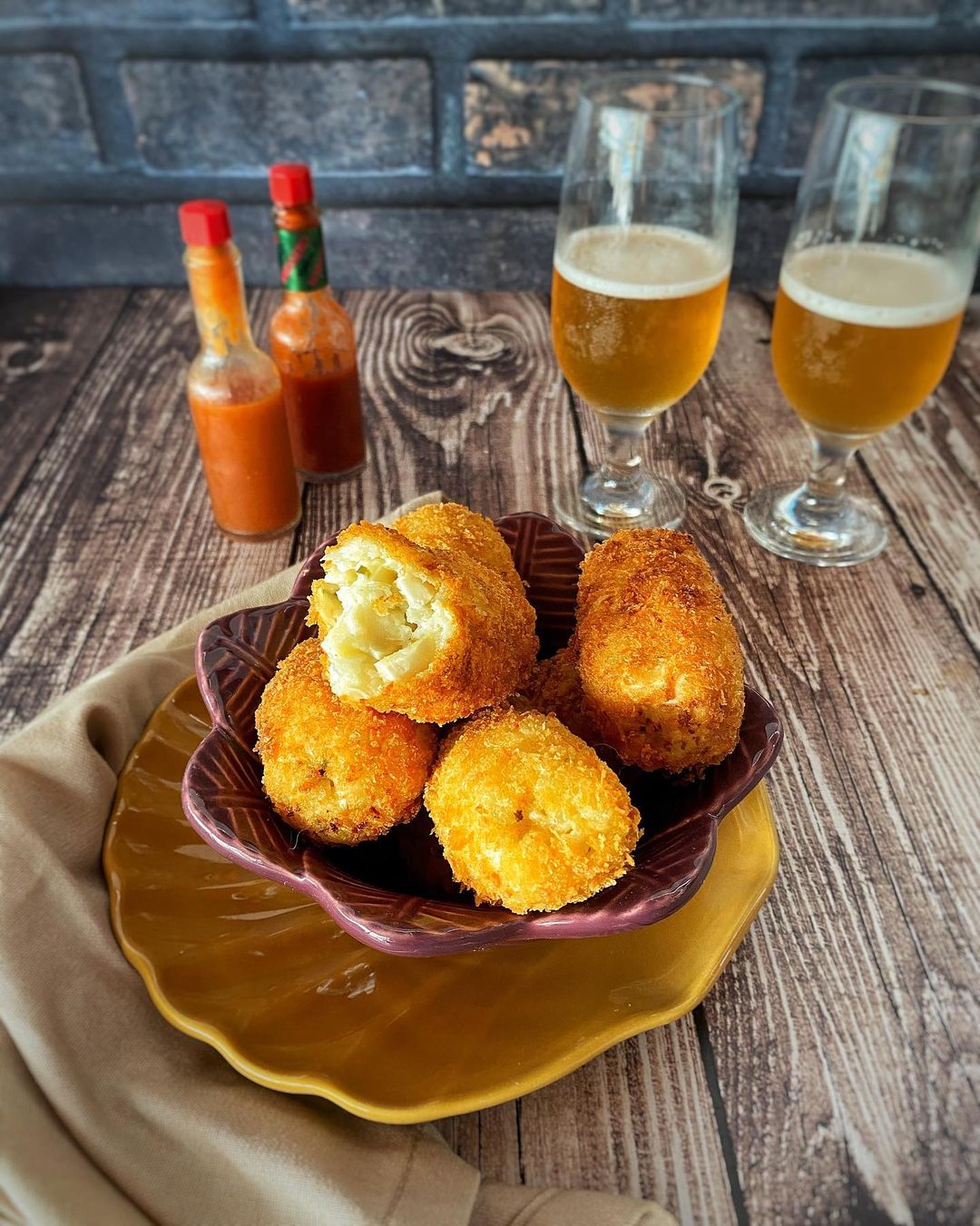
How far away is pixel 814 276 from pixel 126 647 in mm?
843

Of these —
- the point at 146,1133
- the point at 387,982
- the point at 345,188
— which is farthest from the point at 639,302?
A: the point at 345,188

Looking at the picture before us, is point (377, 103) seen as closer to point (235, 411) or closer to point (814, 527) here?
point (235, 411)

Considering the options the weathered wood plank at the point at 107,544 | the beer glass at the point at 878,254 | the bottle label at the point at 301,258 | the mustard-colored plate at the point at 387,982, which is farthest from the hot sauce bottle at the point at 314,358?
the mustard-colored plate at the point at 387,982

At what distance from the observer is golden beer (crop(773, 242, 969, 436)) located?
3.36ft

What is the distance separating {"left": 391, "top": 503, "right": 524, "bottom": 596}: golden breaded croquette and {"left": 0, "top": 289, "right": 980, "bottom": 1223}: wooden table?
329 millimetres

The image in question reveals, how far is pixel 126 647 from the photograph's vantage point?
3.44ft

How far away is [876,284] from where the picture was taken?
1.05 meters

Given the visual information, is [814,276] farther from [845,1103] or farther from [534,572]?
[845,1103]

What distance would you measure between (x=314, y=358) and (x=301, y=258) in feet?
0.46

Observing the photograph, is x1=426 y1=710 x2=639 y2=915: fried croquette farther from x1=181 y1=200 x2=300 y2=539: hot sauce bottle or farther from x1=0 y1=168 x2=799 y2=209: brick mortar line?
x1=0 y1=168 x2=799 y2=209: brick mortar line

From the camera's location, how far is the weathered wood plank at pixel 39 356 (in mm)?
1394

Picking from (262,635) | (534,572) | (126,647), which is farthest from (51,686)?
(534,572)

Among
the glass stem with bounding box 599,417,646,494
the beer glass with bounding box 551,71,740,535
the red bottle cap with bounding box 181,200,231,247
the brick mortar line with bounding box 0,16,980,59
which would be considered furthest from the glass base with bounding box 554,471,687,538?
the brick mortar line with bounding box 0,16,980,59

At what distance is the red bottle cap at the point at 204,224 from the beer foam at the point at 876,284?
61 cm
